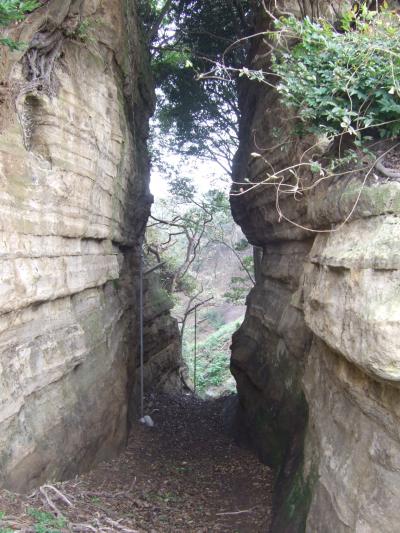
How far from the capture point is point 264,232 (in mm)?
9258

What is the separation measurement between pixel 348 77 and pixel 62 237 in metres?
3.66

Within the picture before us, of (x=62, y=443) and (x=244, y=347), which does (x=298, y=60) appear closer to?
(x=62, y=443)

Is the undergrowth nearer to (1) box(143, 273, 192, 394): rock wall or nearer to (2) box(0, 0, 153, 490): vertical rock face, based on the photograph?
(1) box(143, 273, 192, 394): rock wall

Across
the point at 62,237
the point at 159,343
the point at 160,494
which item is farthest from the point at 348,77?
the point at 159,343

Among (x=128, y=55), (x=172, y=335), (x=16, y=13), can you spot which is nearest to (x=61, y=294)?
(x=16, y=13)

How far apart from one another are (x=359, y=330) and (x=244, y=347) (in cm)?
613

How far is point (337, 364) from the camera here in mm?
4160

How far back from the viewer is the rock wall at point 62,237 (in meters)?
4.32

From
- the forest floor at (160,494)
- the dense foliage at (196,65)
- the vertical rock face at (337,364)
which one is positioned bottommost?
the forest floor at (160,494)

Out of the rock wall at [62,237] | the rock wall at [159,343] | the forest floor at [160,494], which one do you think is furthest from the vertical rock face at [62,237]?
the rock wall at [159,343]

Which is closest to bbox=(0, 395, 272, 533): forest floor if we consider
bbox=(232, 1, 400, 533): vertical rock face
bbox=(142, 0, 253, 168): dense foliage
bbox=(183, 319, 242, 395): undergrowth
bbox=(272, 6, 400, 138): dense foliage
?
bbox=(232, 1, 400, 533): vertical rock face

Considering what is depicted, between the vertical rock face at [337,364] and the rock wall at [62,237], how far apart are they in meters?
2.76

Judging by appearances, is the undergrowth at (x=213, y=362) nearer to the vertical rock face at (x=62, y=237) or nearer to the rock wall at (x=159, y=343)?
the rock wall at (x=159, y=343)

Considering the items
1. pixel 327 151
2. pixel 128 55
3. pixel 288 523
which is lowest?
pixel 288 523
